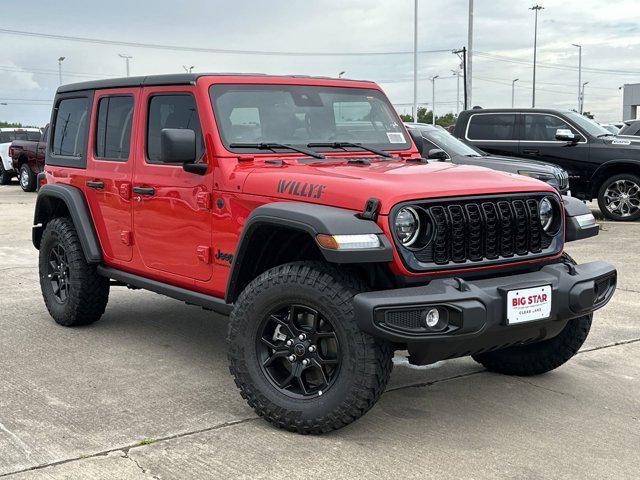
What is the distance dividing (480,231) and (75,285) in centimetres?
327

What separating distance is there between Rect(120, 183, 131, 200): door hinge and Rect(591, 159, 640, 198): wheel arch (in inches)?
376

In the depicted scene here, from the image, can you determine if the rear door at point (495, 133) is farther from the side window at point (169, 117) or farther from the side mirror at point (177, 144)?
the side mirror at point (177, 144)

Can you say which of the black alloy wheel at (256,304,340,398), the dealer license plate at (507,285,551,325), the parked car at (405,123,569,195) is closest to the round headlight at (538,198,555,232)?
the dealer license plate at (507,285,551,325)

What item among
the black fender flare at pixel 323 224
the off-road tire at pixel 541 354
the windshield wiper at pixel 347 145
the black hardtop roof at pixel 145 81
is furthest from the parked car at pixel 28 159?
the black fender flare at pixel 323 224

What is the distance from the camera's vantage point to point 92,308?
609 cm

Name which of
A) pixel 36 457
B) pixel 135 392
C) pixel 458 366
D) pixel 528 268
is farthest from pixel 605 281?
pixel 36 457

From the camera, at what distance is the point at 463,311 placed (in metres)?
3.61

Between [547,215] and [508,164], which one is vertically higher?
[508,164]

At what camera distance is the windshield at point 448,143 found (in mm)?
11375

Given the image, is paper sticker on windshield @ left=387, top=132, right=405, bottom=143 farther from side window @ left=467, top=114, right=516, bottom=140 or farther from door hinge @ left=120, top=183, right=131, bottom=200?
side window @ left=467, top=114, right=516, bottom=140

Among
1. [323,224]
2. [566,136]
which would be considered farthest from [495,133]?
[323,224]

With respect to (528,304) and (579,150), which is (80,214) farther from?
(579,150)

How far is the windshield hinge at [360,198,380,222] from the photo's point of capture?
3.73m

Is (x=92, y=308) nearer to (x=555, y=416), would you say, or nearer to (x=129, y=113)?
(x=129, y=113)
